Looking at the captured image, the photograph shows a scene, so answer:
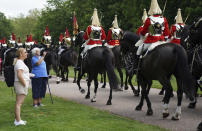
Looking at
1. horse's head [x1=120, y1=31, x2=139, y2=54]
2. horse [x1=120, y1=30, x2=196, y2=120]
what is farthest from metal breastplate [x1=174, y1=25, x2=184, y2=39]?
horse [x1=120, y1=30, x2=196, y2=120]

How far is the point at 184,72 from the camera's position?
7.55m

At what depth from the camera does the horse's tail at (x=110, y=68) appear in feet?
33.2

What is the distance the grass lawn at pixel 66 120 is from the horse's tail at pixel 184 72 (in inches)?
50.9

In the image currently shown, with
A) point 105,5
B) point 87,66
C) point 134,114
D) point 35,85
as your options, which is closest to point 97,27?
point 87,66

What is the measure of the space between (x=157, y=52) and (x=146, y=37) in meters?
1.04

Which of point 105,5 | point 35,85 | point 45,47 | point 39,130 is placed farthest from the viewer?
point 105,5

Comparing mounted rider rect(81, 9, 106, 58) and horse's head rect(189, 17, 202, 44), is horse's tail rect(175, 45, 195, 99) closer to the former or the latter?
horse's head rect(189, 17, 202, 44)

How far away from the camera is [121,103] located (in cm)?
1080

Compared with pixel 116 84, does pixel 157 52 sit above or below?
above

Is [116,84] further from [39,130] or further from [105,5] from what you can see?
[105,5]

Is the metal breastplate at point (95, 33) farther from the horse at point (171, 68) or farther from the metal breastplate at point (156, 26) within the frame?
the horse at point (171, 68)

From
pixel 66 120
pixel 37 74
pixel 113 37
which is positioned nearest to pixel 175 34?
Answer: pixel 113 37

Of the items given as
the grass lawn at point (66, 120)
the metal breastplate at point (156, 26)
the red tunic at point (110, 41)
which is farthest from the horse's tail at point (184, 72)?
the red tunic at point (110, 41)

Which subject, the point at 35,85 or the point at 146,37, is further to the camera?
the point at 35,85
